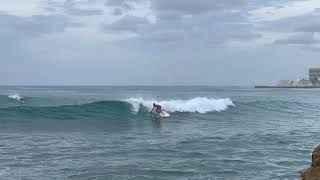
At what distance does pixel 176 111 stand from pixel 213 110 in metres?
3.71

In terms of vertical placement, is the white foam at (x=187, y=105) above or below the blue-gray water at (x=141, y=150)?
above

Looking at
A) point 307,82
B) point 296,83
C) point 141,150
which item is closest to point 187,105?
point 141,150

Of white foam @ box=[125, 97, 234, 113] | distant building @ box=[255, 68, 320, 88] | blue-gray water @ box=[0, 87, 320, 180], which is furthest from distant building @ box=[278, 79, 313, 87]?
blue-gray water @ box=[0, 87, 320, 180]

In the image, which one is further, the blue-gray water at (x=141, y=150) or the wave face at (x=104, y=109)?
the wave face at (x=104, y=109)

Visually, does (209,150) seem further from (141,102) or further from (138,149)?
(141,102)

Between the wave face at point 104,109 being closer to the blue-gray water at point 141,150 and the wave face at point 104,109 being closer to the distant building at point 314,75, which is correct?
the blue-gray water at point 141,150

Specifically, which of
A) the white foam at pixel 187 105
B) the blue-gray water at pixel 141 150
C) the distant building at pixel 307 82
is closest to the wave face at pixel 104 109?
the white foam at pixel 187 105

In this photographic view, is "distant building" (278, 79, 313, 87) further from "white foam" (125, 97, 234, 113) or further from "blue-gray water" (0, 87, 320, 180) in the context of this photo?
"blue-gray water" (0, 87, 320, 180)

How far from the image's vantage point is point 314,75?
176m

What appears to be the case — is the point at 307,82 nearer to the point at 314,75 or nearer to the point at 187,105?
the point at 314,75

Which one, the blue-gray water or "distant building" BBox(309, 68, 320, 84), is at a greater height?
"distant building" BBox(309, 68, 320, 84)

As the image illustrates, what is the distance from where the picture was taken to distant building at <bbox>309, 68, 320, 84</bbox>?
173750 millimetres

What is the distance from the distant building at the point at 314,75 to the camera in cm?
17375

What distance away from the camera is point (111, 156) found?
48.5 feet
